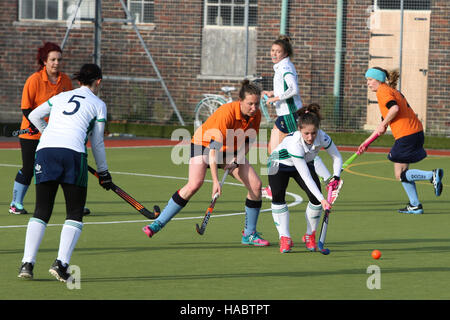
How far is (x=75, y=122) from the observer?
675cm

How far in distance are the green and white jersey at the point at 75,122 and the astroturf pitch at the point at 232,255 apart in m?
0.99

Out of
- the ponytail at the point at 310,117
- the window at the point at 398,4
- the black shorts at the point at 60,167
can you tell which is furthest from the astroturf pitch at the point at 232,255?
the window at the point at 398,4

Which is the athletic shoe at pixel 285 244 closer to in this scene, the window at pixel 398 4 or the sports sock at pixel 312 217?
the sports sock at pixel 312 217

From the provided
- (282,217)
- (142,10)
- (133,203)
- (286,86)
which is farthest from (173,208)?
(142,10)

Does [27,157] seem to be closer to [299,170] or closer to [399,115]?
[299,170]

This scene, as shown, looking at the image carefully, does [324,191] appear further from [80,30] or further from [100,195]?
[80,30]

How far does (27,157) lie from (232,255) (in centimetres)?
318

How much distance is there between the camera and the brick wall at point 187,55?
21641 mm

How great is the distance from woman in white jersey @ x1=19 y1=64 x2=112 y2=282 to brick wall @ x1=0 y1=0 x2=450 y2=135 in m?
14.8

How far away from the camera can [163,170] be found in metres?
15.1

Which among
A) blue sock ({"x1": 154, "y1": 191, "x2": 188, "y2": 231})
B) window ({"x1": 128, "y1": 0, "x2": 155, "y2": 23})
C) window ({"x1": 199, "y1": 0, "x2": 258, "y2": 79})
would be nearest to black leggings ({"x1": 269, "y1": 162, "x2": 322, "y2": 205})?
blue sock ({"x1": 154, "y1": 191, "x2": 188, "y2": 231})

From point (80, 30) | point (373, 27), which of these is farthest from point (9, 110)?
point (373, 27)

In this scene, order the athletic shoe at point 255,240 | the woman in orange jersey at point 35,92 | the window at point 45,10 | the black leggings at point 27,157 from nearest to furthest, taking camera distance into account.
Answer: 1. the athletic shoe at point 255,240
2. the woman in orange jersey at point 35,92
3. the black leggings at point 27,157
4. the window at point 45,10

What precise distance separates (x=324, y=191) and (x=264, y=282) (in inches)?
238
